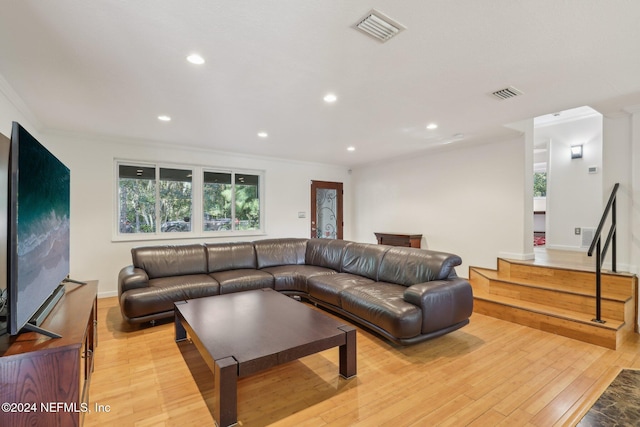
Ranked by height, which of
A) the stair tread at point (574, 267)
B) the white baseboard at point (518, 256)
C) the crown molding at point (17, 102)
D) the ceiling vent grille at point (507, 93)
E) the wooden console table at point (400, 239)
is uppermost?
the ceiling vent grille at point (507, 93)

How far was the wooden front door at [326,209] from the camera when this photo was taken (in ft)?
23.0

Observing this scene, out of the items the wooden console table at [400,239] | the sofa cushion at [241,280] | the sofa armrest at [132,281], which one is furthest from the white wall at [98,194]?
the wooden console table at [400,239]

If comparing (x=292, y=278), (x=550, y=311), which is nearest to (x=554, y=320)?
(x=550, y=311)

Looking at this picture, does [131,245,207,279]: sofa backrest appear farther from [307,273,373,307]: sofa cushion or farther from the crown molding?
the crown molding

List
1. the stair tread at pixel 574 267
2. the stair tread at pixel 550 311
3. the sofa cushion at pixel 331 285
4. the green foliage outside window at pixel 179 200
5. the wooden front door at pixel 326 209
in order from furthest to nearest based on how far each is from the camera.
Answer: the wooden front door at pixel 326 209 → the green foliage outside window at pixel 179 200 → the sofa cushion at pixel 331 285 → the stair tread at pixel 574 267 → the stair tread at pixel 550 311

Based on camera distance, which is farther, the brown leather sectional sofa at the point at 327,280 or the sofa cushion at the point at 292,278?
the sofa cushion at the point at 292,278

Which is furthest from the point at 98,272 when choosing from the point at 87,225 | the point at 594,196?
the point at 594,196

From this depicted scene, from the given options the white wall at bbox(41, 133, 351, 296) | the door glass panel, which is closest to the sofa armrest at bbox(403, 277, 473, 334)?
the white wall at bbox(41, 133, 351, 296)

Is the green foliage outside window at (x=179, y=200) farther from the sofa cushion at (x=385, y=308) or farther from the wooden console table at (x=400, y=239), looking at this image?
the sofa cushion at (x=385, y=308)

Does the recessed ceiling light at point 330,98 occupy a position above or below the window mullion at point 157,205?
above

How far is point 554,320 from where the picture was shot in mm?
3162

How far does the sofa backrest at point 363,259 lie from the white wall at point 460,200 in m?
2.07

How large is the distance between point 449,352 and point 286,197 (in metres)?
4.59

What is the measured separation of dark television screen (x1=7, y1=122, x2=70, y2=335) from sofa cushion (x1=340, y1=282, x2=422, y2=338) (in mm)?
2434
